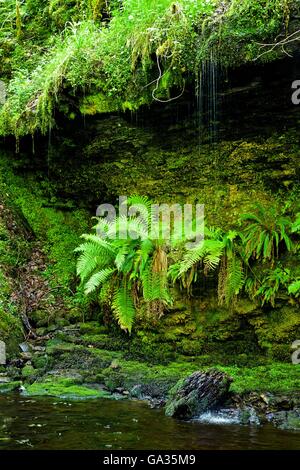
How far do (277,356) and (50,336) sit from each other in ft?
12.0

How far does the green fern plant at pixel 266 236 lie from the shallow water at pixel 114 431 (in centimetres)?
272

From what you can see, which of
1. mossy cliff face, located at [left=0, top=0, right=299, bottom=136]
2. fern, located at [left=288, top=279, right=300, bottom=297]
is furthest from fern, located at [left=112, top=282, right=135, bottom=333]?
mossy cliff face, located at [left=0, top=0, right=299, bottom=136]

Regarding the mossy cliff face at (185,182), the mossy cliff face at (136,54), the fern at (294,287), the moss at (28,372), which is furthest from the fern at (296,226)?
the moss at (28,372)

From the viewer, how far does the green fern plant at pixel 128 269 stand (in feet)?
25.0

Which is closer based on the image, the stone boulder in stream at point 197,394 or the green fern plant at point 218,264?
the stone boulder in stream at point 197,394

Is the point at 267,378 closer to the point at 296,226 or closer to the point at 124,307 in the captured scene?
the point at 296,226

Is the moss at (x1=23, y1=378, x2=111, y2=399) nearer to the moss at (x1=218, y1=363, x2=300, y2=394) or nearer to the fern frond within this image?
the fern frond

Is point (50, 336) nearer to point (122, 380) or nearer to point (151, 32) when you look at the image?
point (122, 380)

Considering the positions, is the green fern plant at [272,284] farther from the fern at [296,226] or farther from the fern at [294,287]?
the fern at [296,226]

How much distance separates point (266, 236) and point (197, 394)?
2.66m

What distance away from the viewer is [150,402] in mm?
6266

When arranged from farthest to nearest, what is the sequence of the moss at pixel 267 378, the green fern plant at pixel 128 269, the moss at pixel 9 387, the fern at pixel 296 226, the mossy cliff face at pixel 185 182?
the green fern plant at pixel 128 269 < the mossy cliff face at pixel 185 182 < the fern at pixel 296 226 < the moss at pixel 9 387 < the moss at pixel 267 378

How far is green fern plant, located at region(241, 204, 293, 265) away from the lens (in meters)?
7.24
